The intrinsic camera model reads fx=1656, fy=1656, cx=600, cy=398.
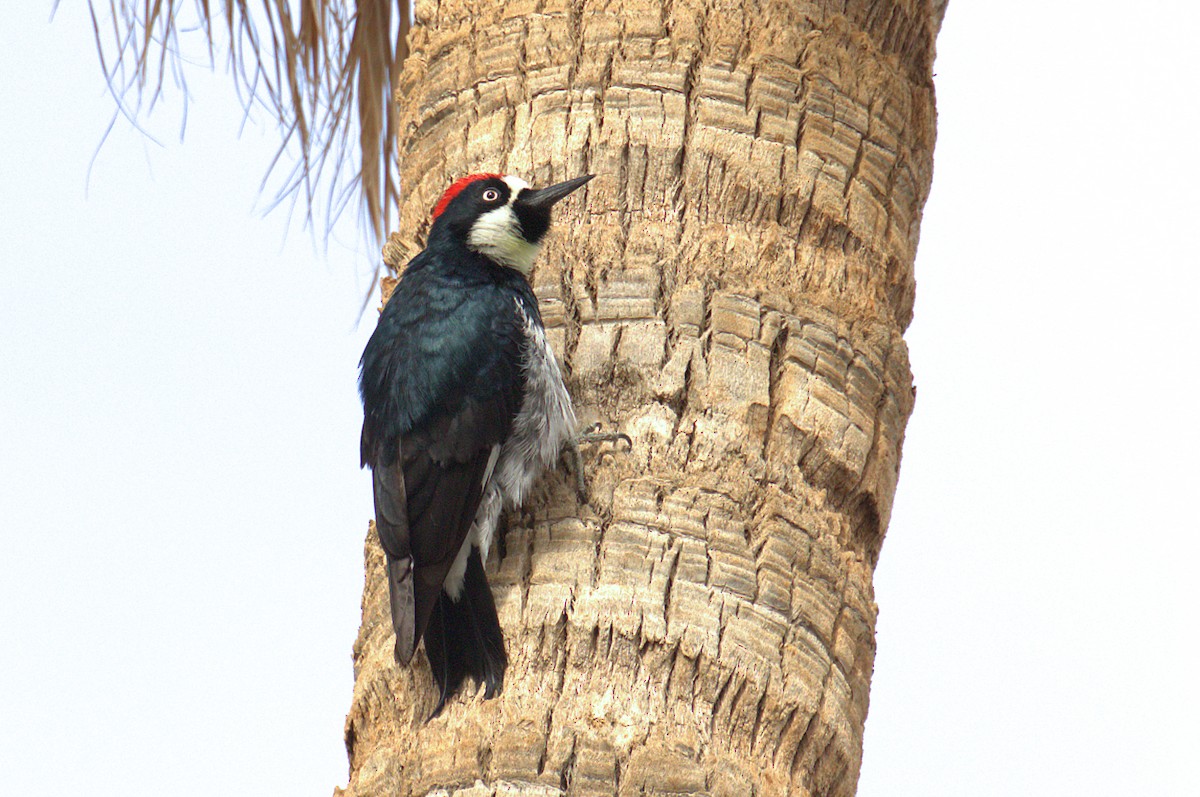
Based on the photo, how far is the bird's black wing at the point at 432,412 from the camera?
2939mm

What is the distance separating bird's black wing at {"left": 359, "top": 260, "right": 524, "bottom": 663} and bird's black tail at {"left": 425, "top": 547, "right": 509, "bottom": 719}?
0.05 metres

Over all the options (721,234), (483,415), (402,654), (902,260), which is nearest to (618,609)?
(402,654)

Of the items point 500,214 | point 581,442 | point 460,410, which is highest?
point 500,214

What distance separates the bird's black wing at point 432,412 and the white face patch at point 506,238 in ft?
0.34

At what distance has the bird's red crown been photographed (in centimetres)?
332

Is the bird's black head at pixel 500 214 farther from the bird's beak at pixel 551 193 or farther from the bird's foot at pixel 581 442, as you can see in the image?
the bird's foot at pixel 581 442

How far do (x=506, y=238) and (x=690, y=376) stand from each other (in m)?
0.60

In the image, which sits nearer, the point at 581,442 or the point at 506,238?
the point at 581,442

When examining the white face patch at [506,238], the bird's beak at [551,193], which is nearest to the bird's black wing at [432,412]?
the white face patch at [506,238]

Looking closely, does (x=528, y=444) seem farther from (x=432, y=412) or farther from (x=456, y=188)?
(x=456, y=188)

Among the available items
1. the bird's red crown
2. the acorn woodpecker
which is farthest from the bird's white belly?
the bird's red crown

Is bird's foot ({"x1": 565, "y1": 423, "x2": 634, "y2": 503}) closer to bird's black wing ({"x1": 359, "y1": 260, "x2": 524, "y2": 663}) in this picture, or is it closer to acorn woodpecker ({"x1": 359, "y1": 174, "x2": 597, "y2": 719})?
acorn woodpecker ({"x1": 359, "y1": 174, "x2": 597, "y2": 719})

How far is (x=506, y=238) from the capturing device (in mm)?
3385

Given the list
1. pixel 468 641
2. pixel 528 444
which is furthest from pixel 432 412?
pixel 468 641
